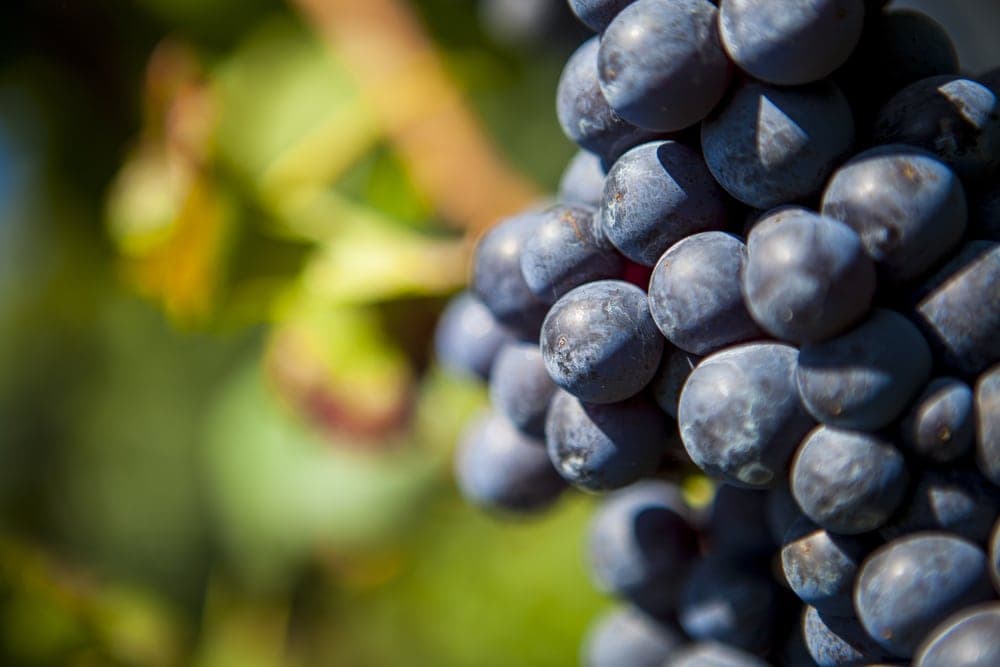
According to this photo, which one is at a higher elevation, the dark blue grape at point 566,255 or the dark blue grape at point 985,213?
the dark blue grape at point 566,255

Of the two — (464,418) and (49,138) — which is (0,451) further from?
(464,418)

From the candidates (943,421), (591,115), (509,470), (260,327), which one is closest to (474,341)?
(509,470)

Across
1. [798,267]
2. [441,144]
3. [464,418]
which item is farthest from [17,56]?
[798,267]

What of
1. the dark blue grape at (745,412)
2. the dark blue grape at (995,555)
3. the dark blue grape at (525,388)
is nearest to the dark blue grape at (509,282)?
the dark blue grape at (525,388)

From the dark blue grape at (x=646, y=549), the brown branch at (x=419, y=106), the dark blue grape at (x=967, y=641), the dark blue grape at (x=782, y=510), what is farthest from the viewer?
the brown branch at (x=419, y=106)

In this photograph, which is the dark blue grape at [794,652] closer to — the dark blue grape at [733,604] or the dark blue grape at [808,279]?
the dark blue grape at [733,604]
